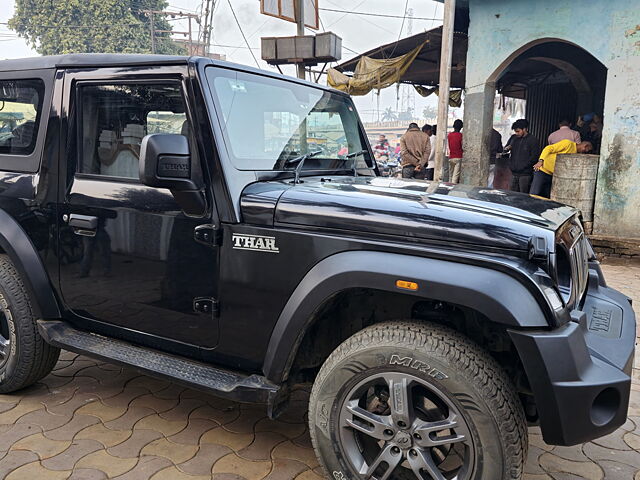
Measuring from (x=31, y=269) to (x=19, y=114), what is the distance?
0.91m

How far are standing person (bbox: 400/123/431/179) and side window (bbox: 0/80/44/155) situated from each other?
7860mm

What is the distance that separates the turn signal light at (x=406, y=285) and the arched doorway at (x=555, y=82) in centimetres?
958

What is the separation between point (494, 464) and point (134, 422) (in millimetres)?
1933

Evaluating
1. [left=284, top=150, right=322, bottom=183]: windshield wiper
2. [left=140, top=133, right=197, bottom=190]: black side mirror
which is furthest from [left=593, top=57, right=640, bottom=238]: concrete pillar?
[left=140, top=133, right=197, bottom=190]: black side mirror

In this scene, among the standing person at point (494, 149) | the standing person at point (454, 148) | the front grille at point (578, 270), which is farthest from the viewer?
the standing person at point (494, 149)

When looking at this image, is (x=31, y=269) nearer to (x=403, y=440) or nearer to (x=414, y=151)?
(x=403, y=440)

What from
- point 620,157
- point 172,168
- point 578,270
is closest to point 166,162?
point 172,168

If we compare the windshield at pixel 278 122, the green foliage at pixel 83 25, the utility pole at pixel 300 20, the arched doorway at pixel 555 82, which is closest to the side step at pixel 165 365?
the windshield at pixel 278 122

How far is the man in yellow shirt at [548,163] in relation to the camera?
8.14m

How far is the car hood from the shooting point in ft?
6.48

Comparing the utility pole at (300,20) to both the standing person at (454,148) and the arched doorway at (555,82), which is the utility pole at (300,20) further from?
the arched doorway at (555,82)

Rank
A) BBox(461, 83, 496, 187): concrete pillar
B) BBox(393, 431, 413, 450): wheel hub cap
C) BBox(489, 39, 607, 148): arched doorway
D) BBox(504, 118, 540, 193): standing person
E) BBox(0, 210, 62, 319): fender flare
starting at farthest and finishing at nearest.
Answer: BBox(489, 39, 607, 148): arched doorway < BBox(504, 118, 540, 193): standing person < BBox(461, 83, 496, 187): concrete pillar < BBox(0, 210, 62, 319): fender flare < BBox(393, 431, 413, 450): wheel hub cap

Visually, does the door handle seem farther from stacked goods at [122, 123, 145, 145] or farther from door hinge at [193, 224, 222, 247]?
door hinge at [193, 224, 222, 247]

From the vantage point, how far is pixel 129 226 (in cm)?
262
